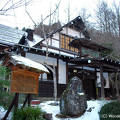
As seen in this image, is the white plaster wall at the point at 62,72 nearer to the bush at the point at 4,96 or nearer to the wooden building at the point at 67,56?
the wooden building at the point at 67,56

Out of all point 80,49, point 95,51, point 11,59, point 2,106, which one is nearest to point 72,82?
point 2,106

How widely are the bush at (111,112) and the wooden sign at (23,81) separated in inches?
146

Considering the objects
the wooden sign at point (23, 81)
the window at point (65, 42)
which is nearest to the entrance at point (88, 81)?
the window at point (65, 42)

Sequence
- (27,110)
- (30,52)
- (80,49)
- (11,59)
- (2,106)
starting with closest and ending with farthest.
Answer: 1. (11,59)
2. (27,110)
3. (2,106)
4. (30,52)
5. (80,49)

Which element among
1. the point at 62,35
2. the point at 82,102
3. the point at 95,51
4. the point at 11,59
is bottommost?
the point at 82,102

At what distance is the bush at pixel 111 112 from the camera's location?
7.42 metres

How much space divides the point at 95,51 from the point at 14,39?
705 centimetres

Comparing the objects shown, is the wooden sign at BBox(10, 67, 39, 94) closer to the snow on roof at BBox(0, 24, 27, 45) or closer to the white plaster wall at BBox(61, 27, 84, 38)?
the snow on roof at BBox(0, 24, 27, 45)

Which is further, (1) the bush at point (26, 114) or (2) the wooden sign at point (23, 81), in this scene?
(1) the bush at point (26, 114)

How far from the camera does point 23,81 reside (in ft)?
Answer: 17.2

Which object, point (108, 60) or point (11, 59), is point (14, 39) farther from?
point (11, 59)

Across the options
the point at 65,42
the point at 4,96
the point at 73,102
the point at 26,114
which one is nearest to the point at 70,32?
the point at 65,42

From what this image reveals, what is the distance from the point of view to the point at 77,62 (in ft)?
43.6

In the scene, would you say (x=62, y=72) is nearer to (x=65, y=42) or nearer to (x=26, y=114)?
(x=65, y=42)
